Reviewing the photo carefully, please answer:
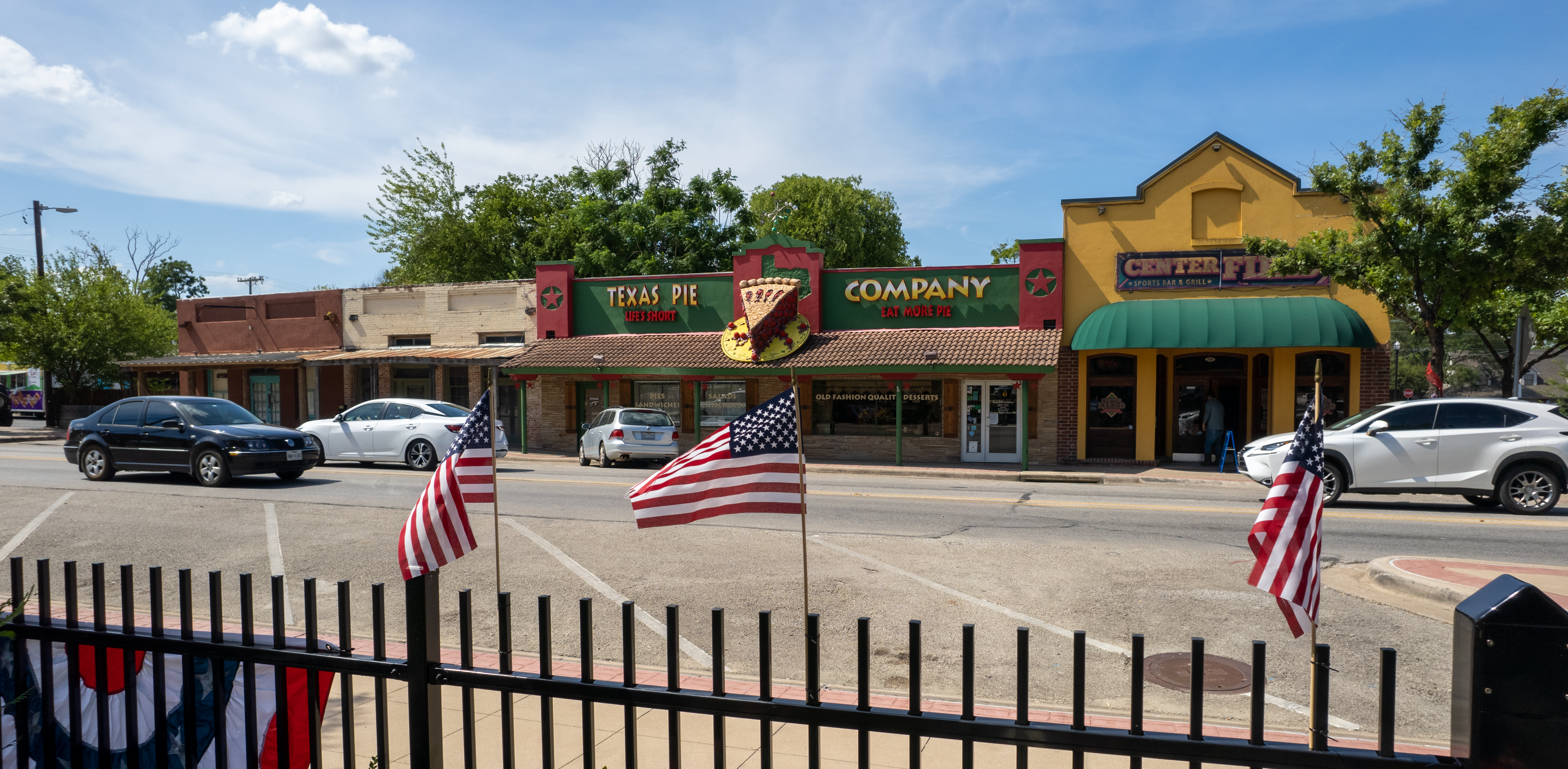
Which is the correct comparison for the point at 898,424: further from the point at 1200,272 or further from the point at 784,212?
the point at 784,212

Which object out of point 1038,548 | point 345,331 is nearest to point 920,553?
point 1038,548

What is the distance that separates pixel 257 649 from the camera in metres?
3.01

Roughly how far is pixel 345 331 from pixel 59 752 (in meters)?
29.9

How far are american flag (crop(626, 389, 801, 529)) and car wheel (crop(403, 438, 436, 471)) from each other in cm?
1591

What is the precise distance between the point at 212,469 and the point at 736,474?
582 inches

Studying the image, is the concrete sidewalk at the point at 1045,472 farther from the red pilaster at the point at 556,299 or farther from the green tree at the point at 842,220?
the green tree at the point at 842,220

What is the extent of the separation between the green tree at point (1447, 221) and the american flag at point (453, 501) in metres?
18.8

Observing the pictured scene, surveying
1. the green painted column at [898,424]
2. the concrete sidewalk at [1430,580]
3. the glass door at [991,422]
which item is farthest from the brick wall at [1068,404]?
the concrete sidewalk at [1430,580]

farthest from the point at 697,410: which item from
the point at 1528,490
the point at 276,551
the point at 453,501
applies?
the point at 453,501

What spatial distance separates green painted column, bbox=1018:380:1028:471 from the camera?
2122 cm

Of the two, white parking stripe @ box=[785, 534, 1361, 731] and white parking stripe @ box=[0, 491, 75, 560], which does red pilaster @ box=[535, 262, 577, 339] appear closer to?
white parking stripe @ box=[0, 491, 75, 560]

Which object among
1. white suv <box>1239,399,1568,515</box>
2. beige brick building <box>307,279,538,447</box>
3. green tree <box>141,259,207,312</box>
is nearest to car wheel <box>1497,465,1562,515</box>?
white suv <box>1239,399,1568,515</box>

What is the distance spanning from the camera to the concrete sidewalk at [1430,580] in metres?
7.54

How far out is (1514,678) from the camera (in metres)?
1.88
